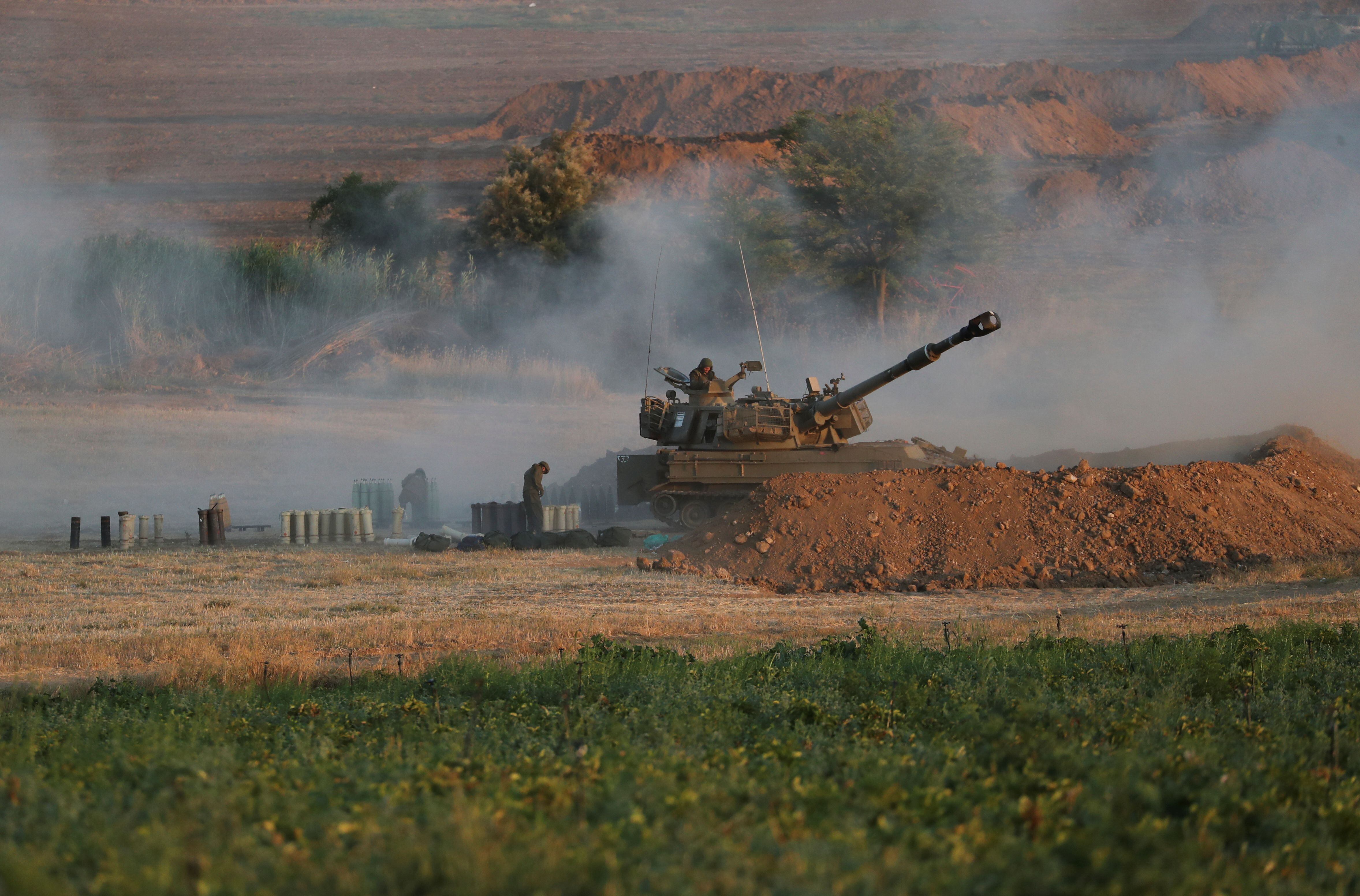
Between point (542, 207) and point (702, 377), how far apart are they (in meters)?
30.2

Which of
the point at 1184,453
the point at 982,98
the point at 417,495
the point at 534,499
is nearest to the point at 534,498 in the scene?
the point at 534,499

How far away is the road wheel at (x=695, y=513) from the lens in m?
23.4

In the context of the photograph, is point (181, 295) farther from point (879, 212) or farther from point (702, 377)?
point (702, 377)

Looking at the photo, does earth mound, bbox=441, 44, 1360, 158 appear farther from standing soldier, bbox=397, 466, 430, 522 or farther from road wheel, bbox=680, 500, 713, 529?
road wheel, bbox=680, 500, 713, 529

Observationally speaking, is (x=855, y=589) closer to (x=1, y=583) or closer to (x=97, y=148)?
(x=1, y=583)

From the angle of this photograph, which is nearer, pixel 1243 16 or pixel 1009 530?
pixel 1009 530

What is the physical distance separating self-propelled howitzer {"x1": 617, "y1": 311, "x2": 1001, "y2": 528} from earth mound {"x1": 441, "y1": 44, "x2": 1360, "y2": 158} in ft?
139

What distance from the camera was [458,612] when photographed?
14227 mm

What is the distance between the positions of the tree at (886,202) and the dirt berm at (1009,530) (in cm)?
3007

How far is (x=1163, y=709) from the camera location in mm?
7680

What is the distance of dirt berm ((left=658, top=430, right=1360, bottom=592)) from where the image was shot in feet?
57.6

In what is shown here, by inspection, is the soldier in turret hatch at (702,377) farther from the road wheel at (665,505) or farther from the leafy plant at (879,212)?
the leafy plant at (879,212)

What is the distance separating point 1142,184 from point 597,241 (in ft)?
84.2

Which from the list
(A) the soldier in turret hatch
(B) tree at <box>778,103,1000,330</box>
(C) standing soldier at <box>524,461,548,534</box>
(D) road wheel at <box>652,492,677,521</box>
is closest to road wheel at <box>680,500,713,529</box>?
(D) road wheel at <box>652,492,677,521</box>
